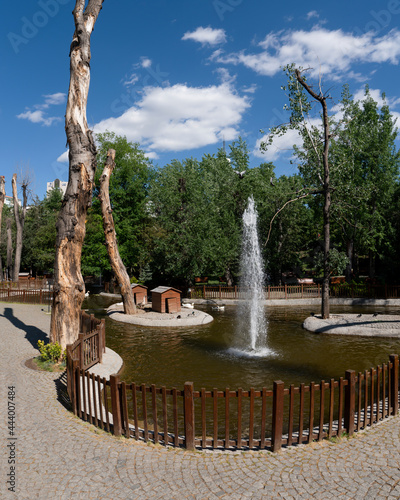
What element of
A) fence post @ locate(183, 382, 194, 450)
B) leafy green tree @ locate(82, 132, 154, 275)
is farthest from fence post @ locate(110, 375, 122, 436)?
leafy green tree @ locate(82, 132, 154, 275)

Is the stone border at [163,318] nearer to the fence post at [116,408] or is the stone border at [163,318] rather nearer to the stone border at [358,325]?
the stone border at [358,325]

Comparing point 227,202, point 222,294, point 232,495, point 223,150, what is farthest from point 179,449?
point 223,150

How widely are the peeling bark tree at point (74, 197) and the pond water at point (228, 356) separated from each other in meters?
2.77

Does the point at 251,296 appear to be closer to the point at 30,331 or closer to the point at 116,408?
the point at 30,331

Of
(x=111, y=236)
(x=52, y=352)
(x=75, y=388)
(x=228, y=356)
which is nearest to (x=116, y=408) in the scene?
(x=75, y=388)

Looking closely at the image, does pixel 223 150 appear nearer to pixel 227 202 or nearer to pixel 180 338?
pixel 227 202

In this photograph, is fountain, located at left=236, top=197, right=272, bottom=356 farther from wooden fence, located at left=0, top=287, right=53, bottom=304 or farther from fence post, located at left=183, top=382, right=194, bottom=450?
wooden fence, located at left=0, top=287, right=53, bottom=304

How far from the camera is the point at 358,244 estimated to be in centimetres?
3334

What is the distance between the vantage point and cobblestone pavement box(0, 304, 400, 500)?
4.91 meters

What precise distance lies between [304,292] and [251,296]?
15.1 feet

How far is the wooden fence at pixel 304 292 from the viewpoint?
27781 mm

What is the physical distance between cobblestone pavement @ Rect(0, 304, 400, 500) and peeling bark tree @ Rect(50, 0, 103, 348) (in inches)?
192

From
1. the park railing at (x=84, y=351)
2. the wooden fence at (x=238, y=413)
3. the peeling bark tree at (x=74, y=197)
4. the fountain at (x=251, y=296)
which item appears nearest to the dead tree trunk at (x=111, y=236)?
the fountain at (x=251, y=296)

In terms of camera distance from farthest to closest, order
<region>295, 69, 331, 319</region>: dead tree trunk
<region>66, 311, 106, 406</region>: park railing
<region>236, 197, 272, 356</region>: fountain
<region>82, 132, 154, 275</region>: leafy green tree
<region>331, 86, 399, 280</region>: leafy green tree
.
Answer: <region>82, 132, 154, 275</region>: leafy green tree → <region>331, 86, 399, 280</region>: leafy green tree → <region>295, 69, 331, 319</region>: dead tree trunk → <region>236, 197, 272, 356</region>: fountain → <region>66, 311, 106, 406</region>: park railing
